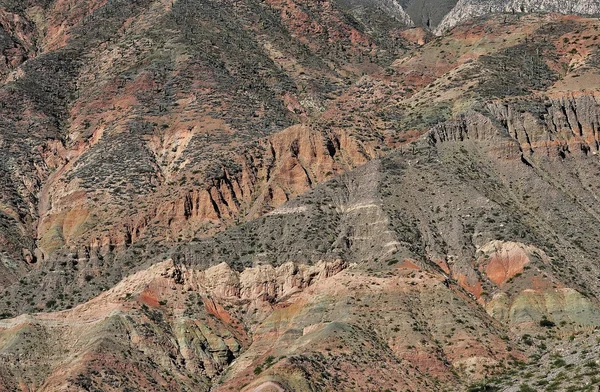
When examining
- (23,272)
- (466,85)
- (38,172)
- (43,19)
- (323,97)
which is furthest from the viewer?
(43,19)

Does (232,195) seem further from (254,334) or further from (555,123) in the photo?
(555,123)

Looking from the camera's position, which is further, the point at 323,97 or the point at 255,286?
the point at 323,97

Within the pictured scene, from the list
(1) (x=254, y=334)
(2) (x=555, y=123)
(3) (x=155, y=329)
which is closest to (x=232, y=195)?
(1) (x=254, y=334)

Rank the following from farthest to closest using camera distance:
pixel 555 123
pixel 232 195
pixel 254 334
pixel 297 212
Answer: pixel 232 195 → pixel 555 123 → pixel 297 212 → pixel 254 334

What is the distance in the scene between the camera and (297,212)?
352ft

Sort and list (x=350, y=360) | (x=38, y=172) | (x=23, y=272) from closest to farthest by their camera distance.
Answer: (x=350, y=360)
(x=23, y=272)
(x=38, y=172)

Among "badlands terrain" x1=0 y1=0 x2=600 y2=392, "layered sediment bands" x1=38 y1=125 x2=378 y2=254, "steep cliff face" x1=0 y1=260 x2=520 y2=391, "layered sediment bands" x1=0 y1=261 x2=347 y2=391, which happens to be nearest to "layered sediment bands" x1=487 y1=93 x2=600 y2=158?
"badlands terrain" x1=0 y1=0 x2=600 y2=392

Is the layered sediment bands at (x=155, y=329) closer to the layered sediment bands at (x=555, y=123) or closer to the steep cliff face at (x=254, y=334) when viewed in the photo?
the steep cliff face at (x=254, y=334)

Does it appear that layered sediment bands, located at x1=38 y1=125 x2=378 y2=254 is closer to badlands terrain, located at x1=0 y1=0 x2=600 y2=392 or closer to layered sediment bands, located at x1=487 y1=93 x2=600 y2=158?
badlands terrain, located at x1=0 y1=0 x2=600 y2=392

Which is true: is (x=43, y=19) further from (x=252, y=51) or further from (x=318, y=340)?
(x=318, y=340)

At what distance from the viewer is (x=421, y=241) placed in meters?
101

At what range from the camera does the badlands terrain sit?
290 feet

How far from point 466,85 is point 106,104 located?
47841 millimetres

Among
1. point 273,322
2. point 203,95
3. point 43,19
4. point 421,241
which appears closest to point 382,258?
point 421,241
